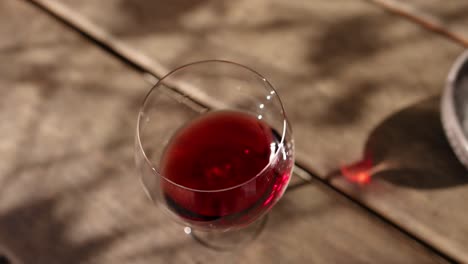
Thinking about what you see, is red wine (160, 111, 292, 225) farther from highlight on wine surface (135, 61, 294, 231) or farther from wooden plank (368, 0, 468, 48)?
wooden plank (368, 0, 468, 48)

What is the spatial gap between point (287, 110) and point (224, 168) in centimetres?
14

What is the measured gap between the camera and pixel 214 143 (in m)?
0.64

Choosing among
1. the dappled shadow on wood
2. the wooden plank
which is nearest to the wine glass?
the dappled shadow on wood

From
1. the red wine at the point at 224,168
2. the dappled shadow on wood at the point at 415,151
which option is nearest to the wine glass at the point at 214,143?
the red wine at the point at 224,168

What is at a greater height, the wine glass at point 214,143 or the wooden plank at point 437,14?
the wooden plank at point 437,14

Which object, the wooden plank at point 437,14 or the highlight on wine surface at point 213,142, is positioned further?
the wooden plank at point 437,14

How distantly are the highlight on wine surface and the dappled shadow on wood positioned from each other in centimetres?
15

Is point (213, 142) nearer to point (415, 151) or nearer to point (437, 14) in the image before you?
point (415, 151)

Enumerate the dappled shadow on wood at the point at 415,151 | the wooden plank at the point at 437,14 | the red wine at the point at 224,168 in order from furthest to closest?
1. the wooden plank at the point at 437,14
2. the dappled shadow on wood at the point at 415,151
3. the red wine at the point at 224,168

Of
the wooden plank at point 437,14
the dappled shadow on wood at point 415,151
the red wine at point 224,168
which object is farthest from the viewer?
the wooden plank at point 437,14

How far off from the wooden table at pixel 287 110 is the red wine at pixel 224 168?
0.07 metres

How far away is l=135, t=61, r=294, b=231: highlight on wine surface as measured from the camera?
542 millimetres

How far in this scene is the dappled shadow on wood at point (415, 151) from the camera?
0.64 m

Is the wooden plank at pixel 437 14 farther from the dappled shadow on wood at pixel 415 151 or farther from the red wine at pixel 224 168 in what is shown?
the red wine at pixel 224 168
